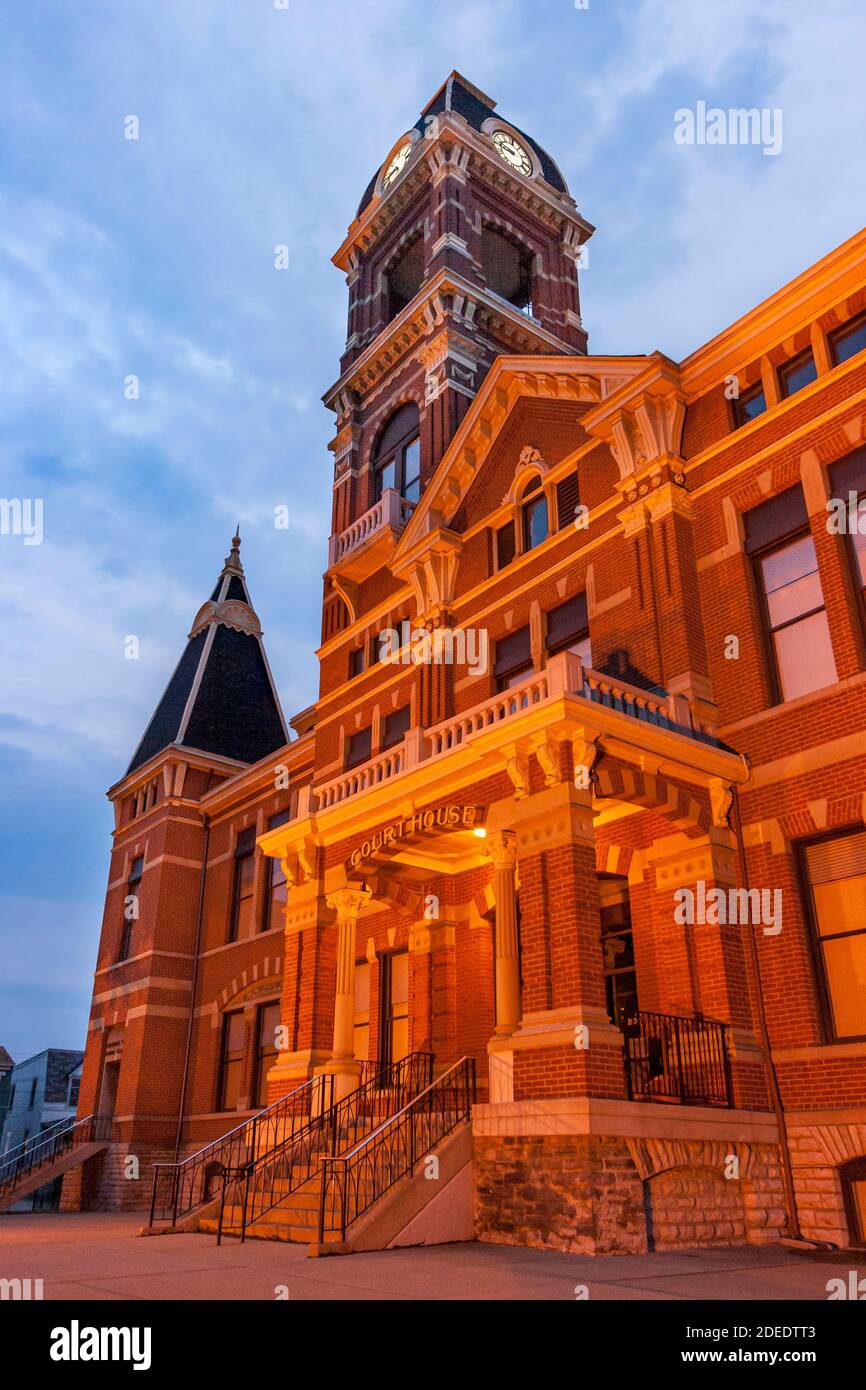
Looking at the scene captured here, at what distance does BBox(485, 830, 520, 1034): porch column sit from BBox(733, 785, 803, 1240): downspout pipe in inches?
120

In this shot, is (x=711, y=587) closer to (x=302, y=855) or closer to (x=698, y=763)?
(x=698, y=763)

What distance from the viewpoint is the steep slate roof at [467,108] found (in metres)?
30.8

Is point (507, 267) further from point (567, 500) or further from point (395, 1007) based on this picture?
point (395, 1007)

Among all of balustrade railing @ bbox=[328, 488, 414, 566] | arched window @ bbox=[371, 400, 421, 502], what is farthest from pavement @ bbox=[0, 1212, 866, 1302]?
arched window @ bbox=[371, 400, 421, 502]

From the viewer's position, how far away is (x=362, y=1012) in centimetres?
2000

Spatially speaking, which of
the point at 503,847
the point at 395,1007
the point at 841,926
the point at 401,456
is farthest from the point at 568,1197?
the point at 401,456

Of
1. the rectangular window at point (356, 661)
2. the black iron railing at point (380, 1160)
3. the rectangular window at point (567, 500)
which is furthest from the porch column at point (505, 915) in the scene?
the rectangular window at point (356, 661)

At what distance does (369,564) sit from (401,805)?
9920 millimetres

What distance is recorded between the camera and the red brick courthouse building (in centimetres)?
1189
